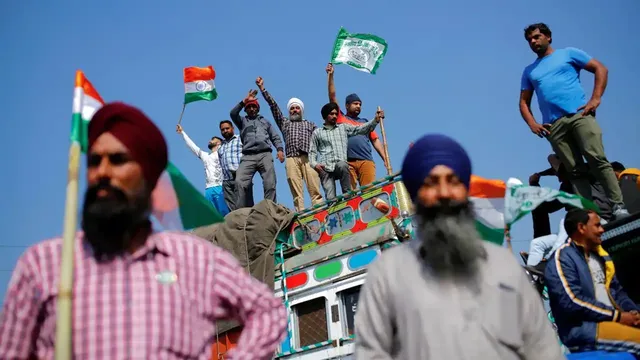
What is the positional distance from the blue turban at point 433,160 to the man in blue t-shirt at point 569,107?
4792 millimetres

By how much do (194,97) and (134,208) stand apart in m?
12.1

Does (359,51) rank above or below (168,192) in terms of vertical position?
above

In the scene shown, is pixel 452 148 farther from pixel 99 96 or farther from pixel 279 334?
pixel 99 96

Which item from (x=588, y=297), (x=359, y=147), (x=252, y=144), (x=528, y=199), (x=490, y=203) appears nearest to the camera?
(x=588, y=297)

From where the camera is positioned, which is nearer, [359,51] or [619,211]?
[619,211]

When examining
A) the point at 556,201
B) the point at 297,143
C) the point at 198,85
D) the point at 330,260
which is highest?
the point at 198,85

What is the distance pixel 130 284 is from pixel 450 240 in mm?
1252

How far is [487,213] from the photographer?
5.75 meters

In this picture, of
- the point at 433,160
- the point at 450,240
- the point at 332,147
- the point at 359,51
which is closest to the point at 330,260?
the point at 332,147

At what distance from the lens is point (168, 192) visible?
11.0ft

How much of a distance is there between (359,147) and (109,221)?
893cm

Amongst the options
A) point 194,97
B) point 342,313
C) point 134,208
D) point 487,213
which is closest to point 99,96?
point 134,208

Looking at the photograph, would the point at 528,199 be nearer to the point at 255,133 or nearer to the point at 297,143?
the point at 297,143

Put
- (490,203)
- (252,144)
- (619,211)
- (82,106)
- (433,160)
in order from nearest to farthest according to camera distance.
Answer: (433,160), (82,106), (490,203), (619,211), (252,144)
